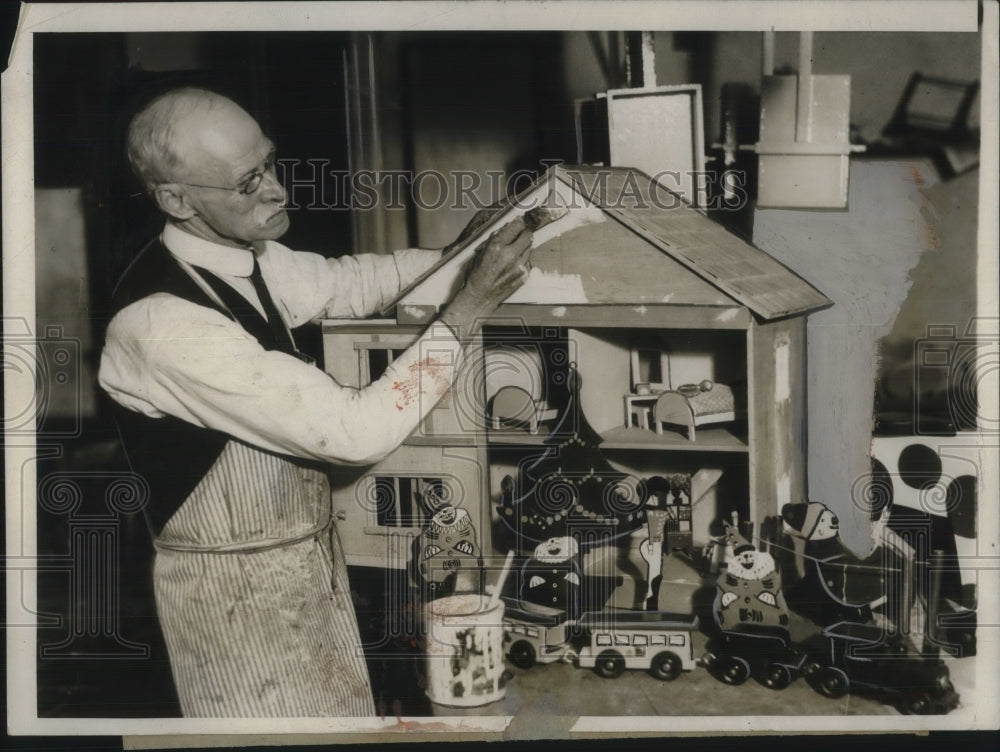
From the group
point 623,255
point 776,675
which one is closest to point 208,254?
point 623,255

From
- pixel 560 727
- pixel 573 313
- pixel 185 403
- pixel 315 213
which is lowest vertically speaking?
pixel 560 727

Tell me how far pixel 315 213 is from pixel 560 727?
116cm

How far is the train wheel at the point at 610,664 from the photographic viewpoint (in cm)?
229

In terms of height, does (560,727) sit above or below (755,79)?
below

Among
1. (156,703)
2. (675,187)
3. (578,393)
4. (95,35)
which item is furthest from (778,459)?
(95,35)

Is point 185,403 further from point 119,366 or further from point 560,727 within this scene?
point 560,727

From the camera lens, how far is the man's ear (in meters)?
2.20

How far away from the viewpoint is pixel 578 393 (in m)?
2.24

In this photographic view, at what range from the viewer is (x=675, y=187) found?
227 centimetres

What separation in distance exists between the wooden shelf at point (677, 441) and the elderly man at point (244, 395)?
0.37 metres

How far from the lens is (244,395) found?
2.16 metres

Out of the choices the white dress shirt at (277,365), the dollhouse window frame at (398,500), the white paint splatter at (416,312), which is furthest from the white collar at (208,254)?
the dollhouse window frame at (398,500)

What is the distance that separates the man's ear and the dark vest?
0.22 ft

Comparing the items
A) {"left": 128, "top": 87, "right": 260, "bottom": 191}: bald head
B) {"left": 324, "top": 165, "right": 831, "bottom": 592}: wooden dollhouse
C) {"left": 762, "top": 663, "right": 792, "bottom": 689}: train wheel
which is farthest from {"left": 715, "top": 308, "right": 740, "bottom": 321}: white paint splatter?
{"left": 128, "top": 87, "right": 260, "bottom": 191}: bald head
